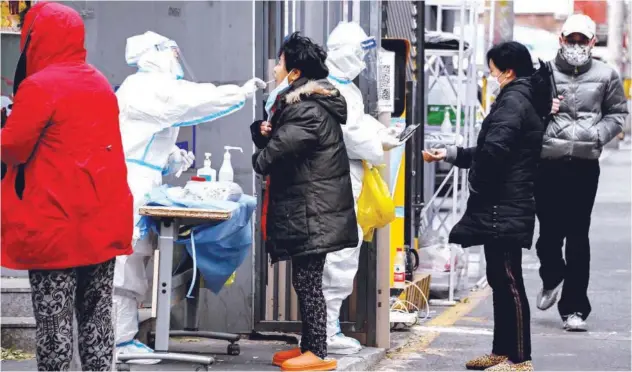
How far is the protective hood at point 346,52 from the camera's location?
7359 millimetres

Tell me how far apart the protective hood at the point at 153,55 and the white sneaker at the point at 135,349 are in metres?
1.57

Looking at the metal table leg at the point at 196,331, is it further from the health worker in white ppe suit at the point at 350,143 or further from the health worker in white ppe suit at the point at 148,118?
the health worker in white ppe suit at the point at 350,143

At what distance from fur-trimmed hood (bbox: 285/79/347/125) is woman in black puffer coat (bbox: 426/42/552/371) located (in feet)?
3.06

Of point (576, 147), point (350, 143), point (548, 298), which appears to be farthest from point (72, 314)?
point (548, 298)

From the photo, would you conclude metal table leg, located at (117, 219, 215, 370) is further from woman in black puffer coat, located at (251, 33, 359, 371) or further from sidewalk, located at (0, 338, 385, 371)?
woman in black puffer coat, located at (251, 33, 359, 371)

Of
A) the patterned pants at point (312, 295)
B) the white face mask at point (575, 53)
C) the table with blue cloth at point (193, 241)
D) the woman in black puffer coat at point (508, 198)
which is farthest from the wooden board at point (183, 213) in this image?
the white face mask at point (575, 53)

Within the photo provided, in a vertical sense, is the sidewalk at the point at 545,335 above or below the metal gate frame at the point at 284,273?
below

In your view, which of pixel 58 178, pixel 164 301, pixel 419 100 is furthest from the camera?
pixel 419 100

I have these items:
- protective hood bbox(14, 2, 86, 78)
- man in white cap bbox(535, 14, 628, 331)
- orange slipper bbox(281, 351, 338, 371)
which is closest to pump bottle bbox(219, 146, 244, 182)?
orange slipper bbox(281, 351, 338, 371)

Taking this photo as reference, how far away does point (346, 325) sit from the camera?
779 centimetres

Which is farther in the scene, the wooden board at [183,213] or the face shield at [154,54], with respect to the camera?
the face shield at [154,54]

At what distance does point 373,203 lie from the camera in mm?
7344

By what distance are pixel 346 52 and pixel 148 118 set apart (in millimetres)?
1273

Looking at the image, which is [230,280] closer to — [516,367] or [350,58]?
[350,58]
